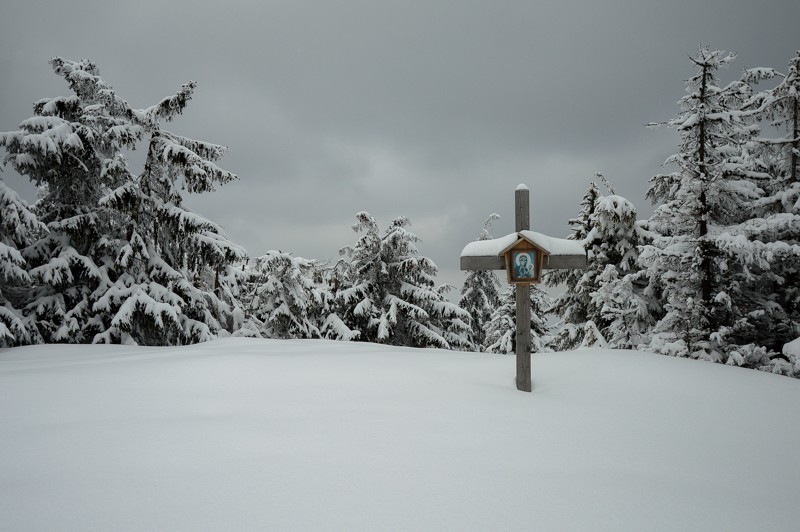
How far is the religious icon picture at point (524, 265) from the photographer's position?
608 cm

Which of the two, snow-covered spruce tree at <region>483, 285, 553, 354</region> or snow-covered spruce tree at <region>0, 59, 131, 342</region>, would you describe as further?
snow-covered spruce tree at <region>483, 285, 553, 354</region>

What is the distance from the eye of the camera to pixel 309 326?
57.8 ft

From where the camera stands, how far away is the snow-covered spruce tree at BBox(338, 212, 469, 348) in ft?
55.5

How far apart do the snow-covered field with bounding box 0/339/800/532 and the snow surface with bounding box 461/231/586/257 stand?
6.22 feet

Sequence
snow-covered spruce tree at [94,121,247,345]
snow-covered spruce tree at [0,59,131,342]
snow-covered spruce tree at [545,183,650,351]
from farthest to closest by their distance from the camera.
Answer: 1. snow-covered spruce tree at [545,183,650,351]
2. snow-covered spruce tree at [94,121,247,345]
3. snow-covered spruce tree at [0,59,131,342]

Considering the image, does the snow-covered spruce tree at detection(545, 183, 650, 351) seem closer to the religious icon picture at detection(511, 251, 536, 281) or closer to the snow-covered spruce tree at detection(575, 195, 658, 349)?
the snow-covered spruce tree at detection(575, 195, 658, 349)

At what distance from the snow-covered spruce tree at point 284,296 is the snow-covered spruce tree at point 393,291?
1627mm

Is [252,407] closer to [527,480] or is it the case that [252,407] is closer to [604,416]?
[527,480]

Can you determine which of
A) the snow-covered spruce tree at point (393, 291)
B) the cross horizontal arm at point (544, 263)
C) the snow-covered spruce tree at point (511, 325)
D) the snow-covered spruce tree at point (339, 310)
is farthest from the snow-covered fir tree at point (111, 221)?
the snow-covered spruce tree at point (511, 325)

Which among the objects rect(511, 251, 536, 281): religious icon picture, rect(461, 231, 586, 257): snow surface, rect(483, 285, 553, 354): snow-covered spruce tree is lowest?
rect(483, 285, 553, 354): snow-covered spruce tree

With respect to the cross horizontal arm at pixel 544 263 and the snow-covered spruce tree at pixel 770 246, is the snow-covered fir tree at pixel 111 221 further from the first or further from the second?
the snow-covered spruce tree at pixel 770 246

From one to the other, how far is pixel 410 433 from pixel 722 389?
4.65m

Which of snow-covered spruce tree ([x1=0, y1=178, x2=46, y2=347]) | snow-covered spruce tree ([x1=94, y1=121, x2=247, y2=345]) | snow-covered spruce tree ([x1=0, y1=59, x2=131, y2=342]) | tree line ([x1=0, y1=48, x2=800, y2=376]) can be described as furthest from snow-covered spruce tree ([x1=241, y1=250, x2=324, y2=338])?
snow-covered spruce tree ([x1=0, y1=178, x2=46, y2=347])

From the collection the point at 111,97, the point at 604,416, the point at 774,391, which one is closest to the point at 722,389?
the point at 774,391
